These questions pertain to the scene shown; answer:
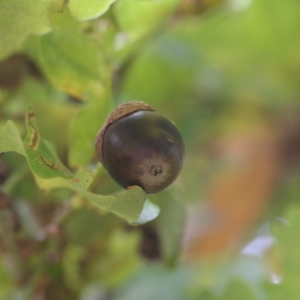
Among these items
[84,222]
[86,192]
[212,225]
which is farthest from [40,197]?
[212,225]

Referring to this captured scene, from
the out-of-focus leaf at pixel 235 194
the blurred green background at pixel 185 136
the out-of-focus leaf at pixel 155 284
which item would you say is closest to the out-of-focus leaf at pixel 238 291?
the blurred green background at pixel 185 136

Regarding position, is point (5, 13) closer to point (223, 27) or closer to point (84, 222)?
point (84, 222)

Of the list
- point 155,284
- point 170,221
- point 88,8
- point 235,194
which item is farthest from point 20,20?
point 235,194

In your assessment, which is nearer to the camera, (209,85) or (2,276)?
(2,276)

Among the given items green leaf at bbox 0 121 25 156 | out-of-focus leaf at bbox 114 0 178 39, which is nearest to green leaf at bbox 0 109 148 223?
green leaf at bbox 0 121 25 156

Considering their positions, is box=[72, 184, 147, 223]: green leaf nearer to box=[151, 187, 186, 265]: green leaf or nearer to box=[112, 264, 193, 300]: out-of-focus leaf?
box=[151, 187, 186, 265]: green leaf

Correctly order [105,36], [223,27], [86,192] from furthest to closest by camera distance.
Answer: [223,27] → [105,36] → [86,192]

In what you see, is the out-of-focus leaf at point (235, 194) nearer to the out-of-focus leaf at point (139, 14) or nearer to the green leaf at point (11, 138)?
the out-of-focus leaf at point (139, 14)
